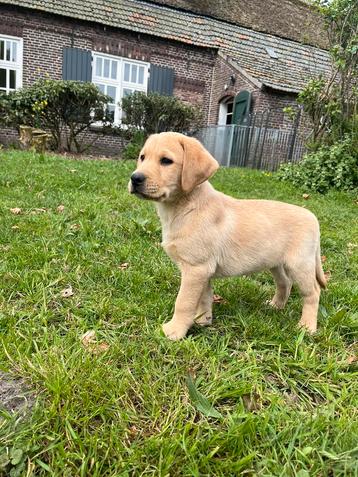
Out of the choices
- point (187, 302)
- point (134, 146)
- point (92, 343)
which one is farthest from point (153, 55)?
point (92, 343)

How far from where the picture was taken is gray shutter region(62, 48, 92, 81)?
53.8ft

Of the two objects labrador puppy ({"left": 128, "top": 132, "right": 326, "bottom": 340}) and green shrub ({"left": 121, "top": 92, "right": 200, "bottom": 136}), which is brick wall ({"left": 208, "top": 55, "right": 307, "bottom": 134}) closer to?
green shrub ({"left": 121, "top": 92, "right": 200, "bottom": 136})

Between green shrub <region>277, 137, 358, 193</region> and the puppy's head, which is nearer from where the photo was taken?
the puppy's head

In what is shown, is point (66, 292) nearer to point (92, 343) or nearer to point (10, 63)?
point (92, 343)

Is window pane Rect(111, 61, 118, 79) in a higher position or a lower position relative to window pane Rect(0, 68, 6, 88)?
higher

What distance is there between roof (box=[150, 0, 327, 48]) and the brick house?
335 mm

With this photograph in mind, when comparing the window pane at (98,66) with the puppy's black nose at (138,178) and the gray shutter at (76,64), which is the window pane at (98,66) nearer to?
the gray shutter at (76,64)

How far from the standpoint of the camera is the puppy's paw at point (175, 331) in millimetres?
2562

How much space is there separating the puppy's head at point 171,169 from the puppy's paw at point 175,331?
825 mm

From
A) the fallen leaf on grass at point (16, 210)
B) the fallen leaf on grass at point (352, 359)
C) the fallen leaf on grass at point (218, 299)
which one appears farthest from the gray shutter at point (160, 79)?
the fallen leaf on grass at point (352, 359)

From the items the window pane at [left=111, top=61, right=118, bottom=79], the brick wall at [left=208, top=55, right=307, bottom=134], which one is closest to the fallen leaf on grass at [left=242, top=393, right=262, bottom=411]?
the brick wall at [left=208, top=55, right=307, bottom=134]

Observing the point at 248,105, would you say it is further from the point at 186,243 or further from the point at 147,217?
the point at 186,243

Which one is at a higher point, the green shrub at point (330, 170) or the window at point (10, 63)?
the window at point (10, 63)

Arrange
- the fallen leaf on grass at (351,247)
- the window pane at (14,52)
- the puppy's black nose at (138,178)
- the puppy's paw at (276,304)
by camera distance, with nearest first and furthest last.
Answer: the puppy's black nose at (138,178) < the puppy's paw at (276,304) < the fallen leaf on grass at (351,247) < the window pane at (14,52)
